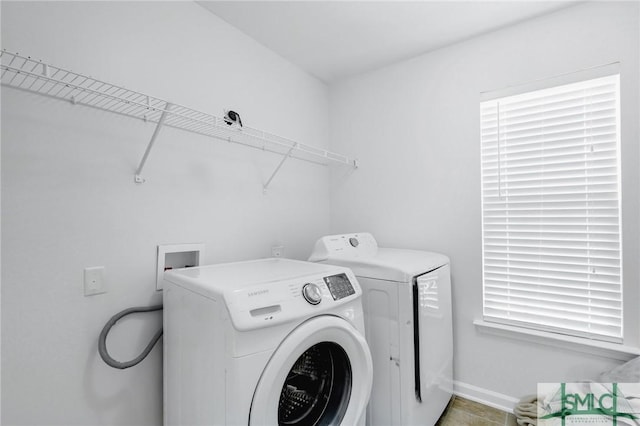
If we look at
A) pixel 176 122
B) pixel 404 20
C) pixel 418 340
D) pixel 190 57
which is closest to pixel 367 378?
pixel 418 340

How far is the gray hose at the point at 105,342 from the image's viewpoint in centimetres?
125

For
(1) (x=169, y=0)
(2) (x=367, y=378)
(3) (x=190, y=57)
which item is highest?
(1) (x=169, y=0)

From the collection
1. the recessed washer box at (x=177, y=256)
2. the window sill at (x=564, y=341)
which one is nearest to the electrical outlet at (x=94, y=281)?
the recessed washer box at (x=177, y=256)

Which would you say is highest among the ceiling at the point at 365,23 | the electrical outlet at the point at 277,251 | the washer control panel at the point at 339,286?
the ceiling at the point at 365,23

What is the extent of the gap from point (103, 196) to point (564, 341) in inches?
96.5

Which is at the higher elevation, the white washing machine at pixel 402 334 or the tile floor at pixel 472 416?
the white washing machine at pixel 402 334

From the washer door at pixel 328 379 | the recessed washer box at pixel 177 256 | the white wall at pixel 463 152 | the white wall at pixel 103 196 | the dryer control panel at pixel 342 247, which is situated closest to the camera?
the white wall at pixel 103 196

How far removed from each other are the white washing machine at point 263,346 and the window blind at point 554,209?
1.16 meters

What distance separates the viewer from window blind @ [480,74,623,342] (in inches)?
63.9

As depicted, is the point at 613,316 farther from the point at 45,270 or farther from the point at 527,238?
the point at 45,270

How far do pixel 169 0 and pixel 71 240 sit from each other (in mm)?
1243

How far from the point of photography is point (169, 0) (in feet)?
5.04

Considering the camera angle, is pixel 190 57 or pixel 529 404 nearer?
pixel 190 57

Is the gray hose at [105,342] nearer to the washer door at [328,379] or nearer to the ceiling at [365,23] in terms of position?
the washer door at [328,379]
